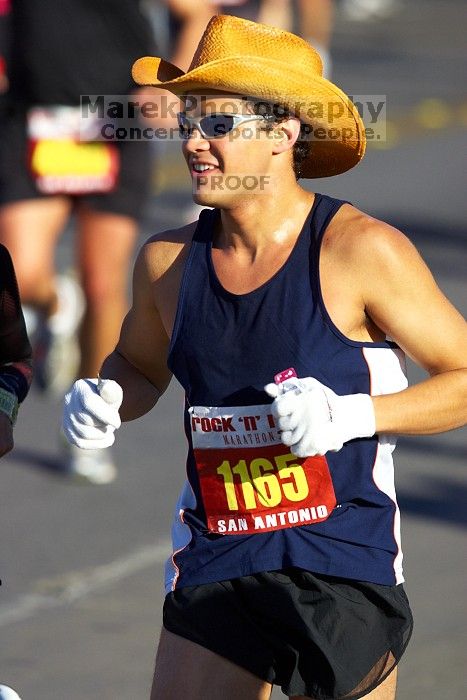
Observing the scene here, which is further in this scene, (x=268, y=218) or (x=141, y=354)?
(x=141, y=354)

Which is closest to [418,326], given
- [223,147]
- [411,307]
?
[411,307]

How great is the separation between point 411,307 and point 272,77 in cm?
57

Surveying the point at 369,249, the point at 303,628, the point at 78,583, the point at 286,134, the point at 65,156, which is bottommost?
the point at 78,583

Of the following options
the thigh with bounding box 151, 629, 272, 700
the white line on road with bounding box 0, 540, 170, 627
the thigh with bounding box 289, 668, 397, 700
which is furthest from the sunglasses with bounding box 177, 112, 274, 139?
the white line on road with bounding box 0, 540, 170, 627

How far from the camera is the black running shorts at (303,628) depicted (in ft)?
11.1

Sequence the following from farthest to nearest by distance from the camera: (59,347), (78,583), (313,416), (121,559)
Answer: (59,347) → (121,559) → (78,583) → (313,416)

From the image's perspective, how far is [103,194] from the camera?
6527mm

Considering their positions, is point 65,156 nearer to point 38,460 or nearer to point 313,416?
point 38,460

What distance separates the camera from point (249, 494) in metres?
3.41

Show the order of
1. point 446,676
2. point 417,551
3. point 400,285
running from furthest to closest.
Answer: point 417,551 → point 446,676 → point 400,285

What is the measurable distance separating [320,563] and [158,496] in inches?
119

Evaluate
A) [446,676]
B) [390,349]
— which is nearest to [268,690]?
[390,349]

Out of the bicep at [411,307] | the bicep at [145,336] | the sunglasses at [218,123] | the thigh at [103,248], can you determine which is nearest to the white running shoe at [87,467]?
the thigh at [103,248]

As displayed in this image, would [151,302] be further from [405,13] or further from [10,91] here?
[405,13]
